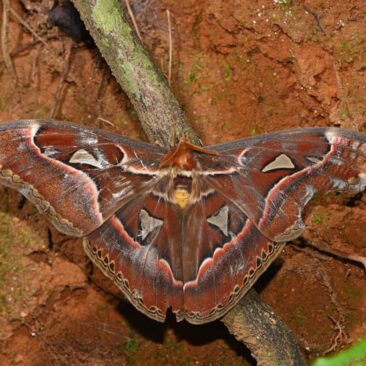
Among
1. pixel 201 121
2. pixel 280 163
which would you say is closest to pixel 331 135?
pixel 280 163

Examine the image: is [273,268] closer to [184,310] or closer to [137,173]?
[184,310]

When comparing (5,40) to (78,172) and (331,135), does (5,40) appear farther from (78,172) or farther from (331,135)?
(331,135)

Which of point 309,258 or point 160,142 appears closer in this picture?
point 160,142

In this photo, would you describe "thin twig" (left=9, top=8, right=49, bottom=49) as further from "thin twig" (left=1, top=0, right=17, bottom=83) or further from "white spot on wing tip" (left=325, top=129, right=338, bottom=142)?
"white spot on wing tip" (left=325, top=129, right=338, bottom=142)

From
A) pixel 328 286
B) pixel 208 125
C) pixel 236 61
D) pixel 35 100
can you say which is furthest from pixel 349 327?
pixel 35 100

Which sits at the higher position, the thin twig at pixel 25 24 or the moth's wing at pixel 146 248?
the thin twig at pixel 25 24

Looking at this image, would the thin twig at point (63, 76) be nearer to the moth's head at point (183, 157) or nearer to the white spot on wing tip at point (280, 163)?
the moth's head at point (183, 157)

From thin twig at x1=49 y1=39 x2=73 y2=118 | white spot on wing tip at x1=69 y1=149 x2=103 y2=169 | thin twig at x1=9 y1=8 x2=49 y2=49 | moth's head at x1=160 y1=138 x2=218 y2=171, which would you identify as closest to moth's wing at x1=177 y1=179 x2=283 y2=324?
moth's head at x1=160 y1=138 x2=218 y2=171

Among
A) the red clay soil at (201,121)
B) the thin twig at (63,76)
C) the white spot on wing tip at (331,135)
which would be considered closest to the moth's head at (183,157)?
the white spot on wing tip at (331,135)
